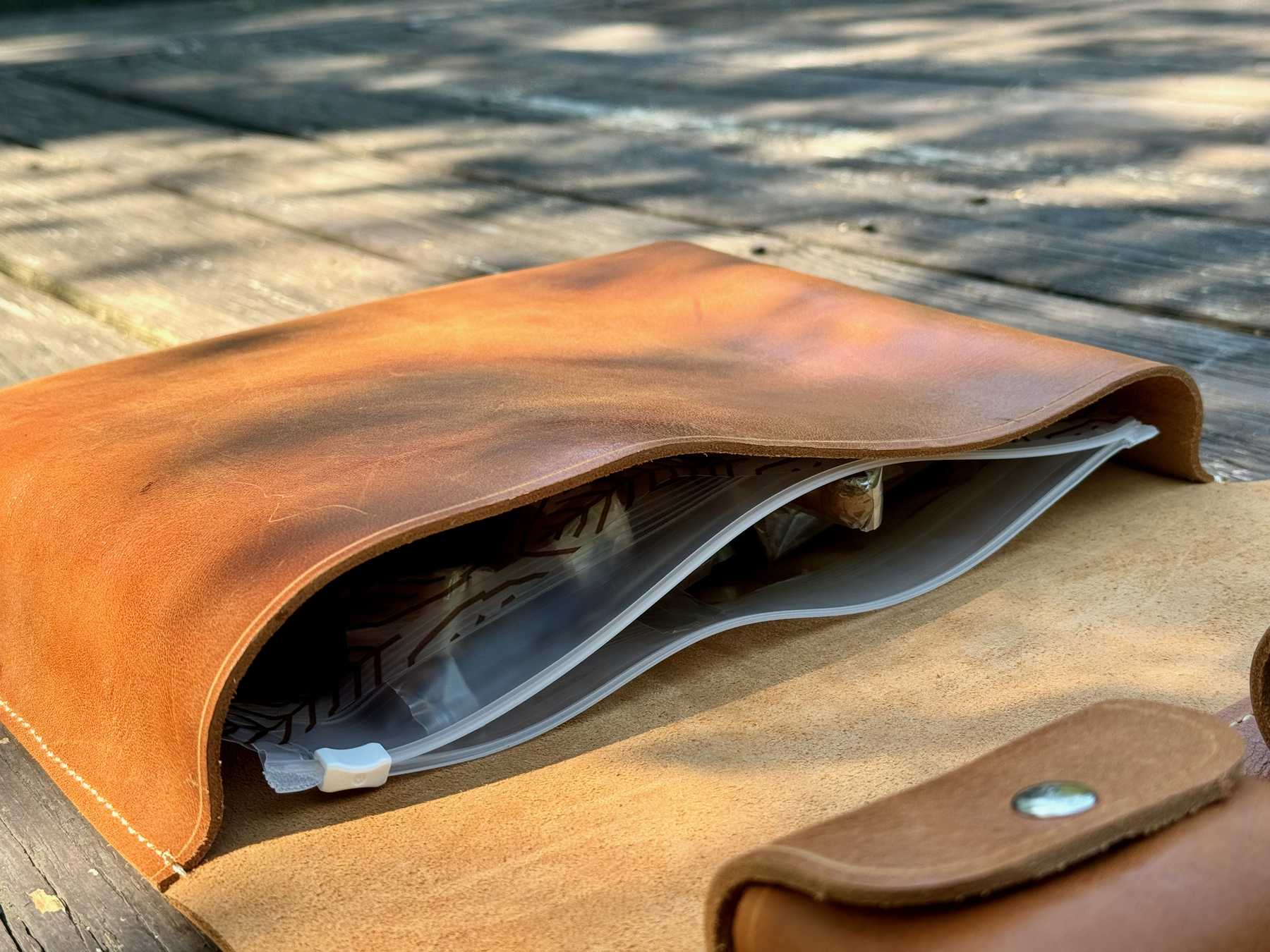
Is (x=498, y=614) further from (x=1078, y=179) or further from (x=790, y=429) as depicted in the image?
(x=1078, y=179)

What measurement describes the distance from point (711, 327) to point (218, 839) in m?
0.81

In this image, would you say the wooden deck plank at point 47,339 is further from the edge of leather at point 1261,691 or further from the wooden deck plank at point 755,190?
the edge of leather at point 1261,691

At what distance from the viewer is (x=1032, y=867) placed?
2.01ft

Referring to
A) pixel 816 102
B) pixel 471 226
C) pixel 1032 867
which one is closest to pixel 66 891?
pixel 1032 867

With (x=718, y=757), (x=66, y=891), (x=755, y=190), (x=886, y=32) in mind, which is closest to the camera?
(x=66, y=891)

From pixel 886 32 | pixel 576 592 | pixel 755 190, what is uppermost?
pixel 886 32

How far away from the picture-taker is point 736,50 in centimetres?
456

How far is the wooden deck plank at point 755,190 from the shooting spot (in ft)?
7.09

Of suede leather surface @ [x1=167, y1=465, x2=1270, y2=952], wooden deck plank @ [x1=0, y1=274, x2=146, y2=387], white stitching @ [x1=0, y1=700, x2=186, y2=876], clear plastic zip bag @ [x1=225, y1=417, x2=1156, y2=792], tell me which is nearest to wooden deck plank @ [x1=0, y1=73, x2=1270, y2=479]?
wooden deck plank @ [x1=0, y1=274, x2=146, y2=387]

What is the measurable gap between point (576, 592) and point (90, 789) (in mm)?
434

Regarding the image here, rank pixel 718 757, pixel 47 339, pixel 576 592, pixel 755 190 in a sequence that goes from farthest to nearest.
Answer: pixel 755 190 → pixel 47 339 → pixel 576 592 → pixel 718 757

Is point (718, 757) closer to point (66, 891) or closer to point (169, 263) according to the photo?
point (66, 891)

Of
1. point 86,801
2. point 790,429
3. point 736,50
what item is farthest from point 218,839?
point 736,50

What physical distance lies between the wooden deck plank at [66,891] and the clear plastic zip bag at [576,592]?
12cm
